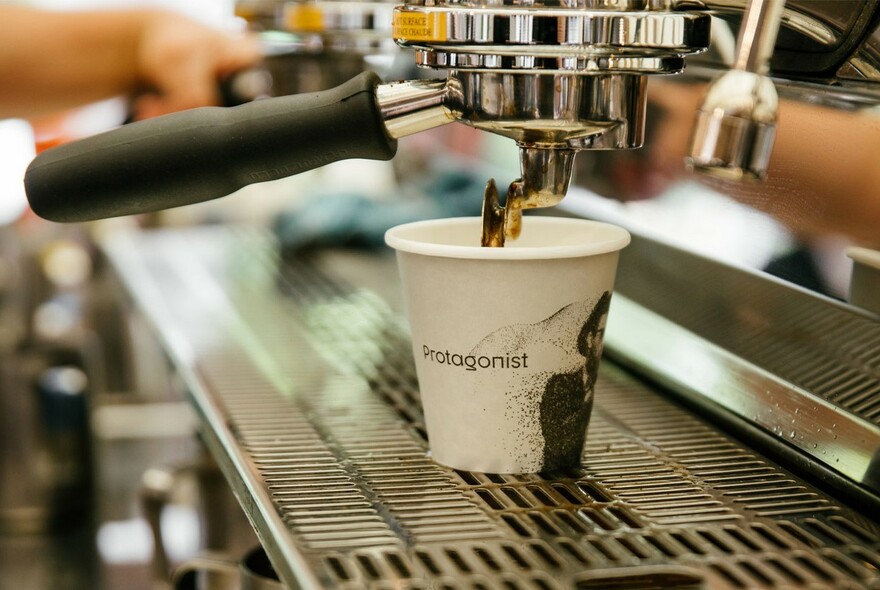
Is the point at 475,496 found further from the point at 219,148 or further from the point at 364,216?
the point at 364,216

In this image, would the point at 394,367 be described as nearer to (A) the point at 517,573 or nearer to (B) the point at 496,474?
(B) the point at 496,474

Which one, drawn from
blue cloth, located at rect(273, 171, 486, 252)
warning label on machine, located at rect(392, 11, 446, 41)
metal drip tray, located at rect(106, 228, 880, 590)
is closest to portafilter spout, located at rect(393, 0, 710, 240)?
warning label on machine, located at rect(392, 11, 446, 41)

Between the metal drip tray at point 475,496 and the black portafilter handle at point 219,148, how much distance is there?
0.17 meters

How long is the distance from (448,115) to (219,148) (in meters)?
0.13

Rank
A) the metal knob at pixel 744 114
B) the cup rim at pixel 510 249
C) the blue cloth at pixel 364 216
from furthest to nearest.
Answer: the blue cloth at pixel 364 216, the cup rim at pixel 510 249, the metal knob at pixel 744 114

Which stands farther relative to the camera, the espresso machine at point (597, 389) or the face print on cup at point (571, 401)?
the face print on cup at point (571, 401)

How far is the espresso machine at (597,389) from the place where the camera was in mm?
492

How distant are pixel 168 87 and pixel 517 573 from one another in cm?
95

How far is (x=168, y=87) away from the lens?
128 cm

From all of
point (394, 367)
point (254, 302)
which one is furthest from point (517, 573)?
point (254, 302)

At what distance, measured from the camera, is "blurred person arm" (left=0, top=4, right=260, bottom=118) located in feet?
4.25

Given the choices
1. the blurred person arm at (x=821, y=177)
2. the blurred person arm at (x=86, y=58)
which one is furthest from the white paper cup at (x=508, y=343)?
the blurred person arm at (x=86, y=58)

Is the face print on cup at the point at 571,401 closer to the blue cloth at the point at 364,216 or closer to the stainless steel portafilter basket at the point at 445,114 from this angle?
the stainless steel portafilter basket at the point at 445,114

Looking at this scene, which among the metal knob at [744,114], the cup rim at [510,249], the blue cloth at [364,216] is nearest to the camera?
the metal knob at [744,114]
